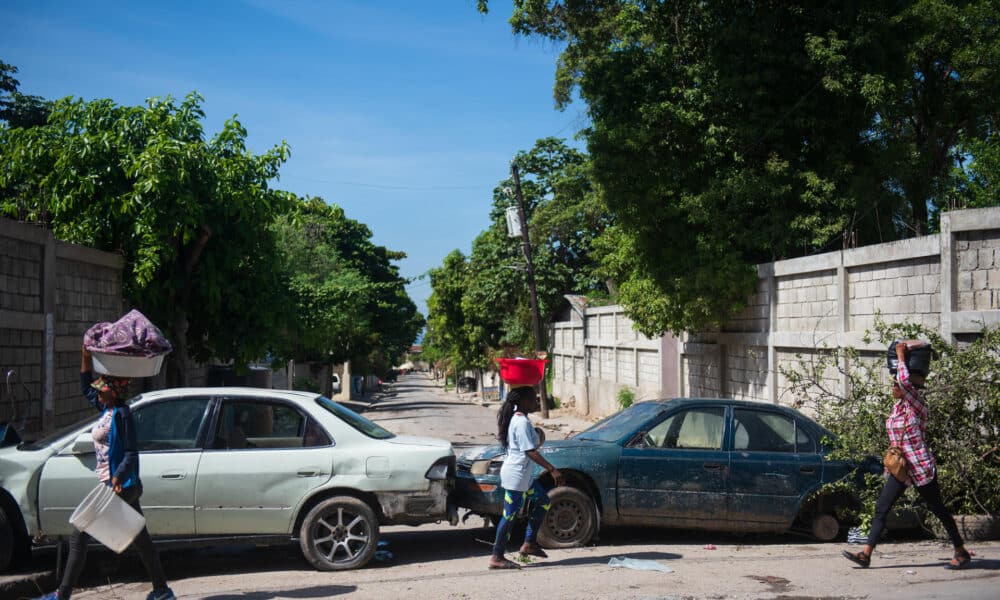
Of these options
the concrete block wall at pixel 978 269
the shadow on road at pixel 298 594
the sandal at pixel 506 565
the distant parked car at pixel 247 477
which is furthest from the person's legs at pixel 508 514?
the concrete block wall at pixel 978 269

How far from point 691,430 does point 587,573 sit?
209 cm

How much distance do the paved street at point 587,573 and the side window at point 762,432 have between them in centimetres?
102

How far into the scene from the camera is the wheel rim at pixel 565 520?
26.7ft

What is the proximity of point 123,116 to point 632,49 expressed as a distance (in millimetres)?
9978

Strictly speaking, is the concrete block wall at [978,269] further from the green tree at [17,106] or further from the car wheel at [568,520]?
the green tree at [17,106]

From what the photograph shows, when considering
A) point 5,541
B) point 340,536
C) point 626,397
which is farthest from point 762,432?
point 626,397

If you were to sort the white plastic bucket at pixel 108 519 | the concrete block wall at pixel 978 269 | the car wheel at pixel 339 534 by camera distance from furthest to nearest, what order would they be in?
1. the concrete block wall at pixel 978 269
2. the car wheel at pixel 339 534
3. the white plastic bucket at pixel 108 519

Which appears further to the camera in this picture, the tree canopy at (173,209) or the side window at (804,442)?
the tree canopy at (173,209)

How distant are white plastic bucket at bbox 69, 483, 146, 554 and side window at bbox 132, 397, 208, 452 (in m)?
1.36

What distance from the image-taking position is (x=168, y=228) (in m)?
13.5

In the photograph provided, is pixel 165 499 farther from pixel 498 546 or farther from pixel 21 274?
pixel 21 274

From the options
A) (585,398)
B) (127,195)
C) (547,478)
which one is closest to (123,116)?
(127,195)

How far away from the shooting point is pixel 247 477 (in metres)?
7.10

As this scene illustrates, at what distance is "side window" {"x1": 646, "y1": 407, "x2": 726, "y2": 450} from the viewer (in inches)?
332
